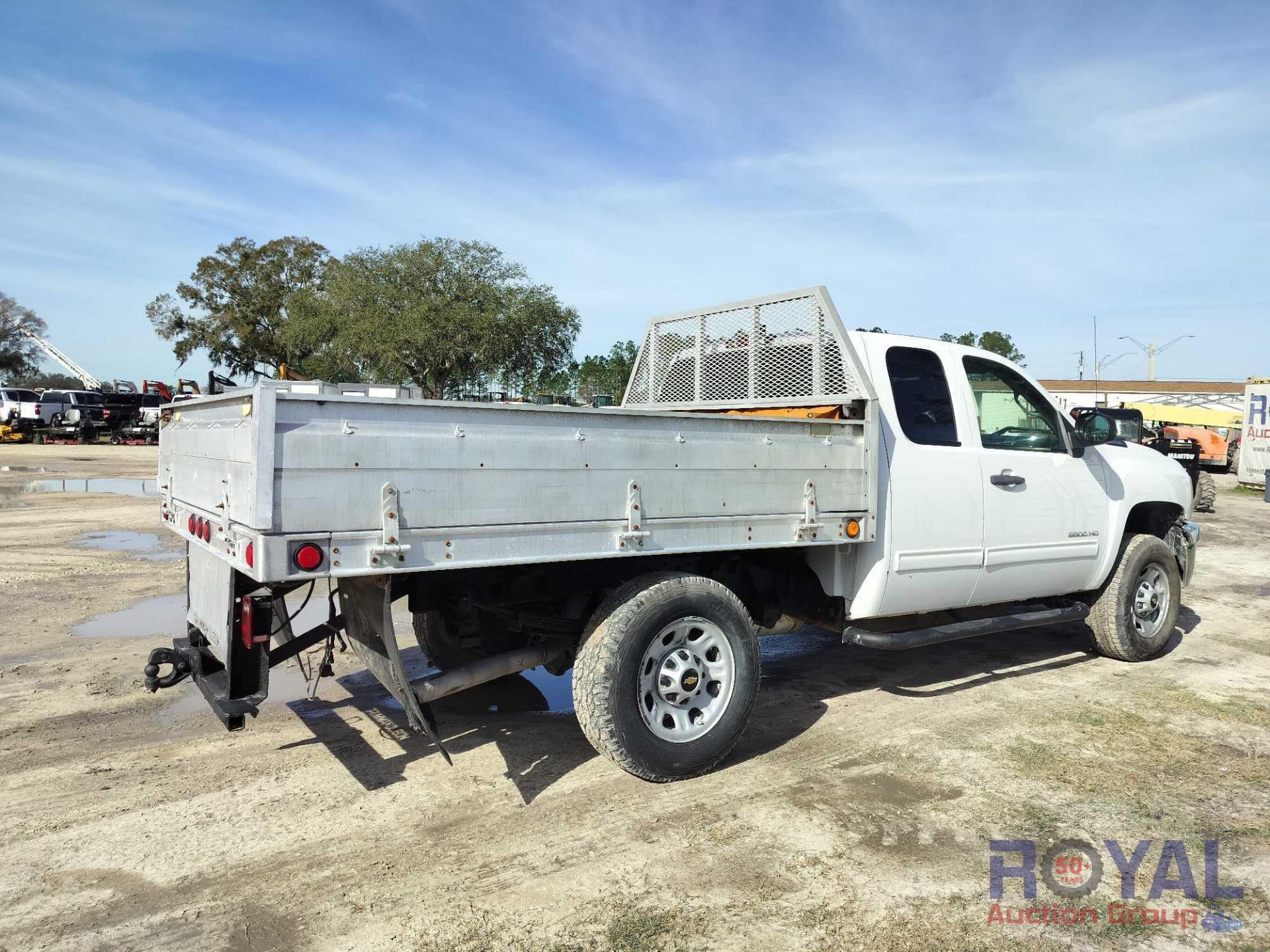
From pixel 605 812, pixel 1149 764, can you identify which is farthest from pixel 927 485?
pixel 605 812

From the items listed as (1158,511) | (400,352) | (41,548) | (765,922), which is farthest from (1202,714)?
(400,352)

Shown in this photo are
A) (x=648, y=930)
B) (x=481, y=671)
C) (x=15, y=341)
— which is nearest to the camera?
(x=648, y=930)

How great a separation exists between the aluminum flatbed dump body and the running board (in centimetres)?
65

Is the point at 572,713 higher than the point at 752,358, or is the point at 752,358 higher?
the point at 752,358

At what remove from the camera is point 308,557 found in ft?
10.7

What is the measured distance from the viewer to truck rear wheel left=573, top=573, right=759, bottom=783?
13.3 ft

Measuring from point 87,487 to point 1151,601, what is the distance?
1904 cm

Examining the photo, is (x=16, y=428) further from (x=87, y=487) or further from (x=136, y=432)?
(x=87, y=487)

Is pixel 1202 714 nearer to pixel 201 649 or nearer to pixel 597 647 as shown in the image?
pixel 597 647

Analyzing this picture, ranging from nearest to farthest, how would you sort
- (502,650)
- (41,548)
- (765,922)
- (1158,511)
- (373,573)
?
(765,922)
(373,573)
(502,650)
(1158,511)
(41,548)

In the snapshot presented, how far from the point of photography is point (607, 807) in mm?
4062

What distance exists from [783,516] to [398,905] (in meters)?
2.43

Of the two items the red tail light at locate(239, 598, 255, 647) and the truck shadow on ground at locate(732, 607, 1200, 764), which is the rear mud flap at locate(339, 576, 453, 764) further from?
the truck shadow on ground at locate(732, 607, 1200, 764)

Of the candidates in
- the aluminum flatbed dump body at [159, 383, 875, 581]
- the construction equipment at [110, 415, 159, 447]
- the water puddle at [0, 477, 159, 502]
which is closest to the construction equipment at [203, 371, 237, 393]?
the aluminum flatbed dump body at [159, 383, 875, 581]
